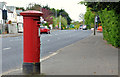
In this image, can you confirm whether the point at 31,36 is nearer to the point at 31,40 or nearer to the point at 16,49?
the point at 31,40

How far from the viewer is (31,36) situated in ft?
25.1

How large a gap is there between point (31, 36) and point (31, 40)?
115mm

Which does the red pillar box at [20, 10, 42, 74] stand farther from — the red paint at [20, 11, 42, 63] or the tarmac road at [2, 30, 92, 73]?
the tarmac road at [2, 30, 92, 73]

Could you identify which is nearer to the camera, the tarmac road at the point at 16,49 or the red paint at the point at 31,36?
the red paint at the point at 31,36

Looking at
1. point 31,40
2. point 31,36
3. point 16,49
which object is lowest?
point 16,49

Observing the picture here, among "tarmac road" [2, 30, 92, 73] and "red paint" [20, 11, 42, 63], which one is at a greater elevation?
"red paint" [20, 11, 42, 63]

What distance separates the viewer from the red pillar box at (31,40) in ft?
25.1

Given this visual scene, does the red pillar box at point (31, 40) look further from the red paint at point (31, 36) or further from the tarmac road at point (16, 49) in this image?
the tarmac road at point (16, 49)

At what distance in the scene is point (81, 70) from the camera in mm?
8438

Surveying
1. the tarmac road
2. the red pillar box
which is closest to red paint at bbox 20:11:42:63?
the red pillar box

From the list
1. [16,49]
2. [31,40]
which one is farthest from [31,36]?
[16,49]

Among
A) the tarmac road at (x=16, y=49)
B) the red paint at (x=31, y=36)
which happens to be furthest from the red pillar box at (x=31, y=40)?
the tarmac road at (x=16, y=49)

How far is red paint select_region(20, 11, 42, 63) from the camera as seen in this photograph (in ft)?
25.1

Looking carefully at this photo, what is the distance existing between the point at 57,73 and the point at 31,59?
897 mm
